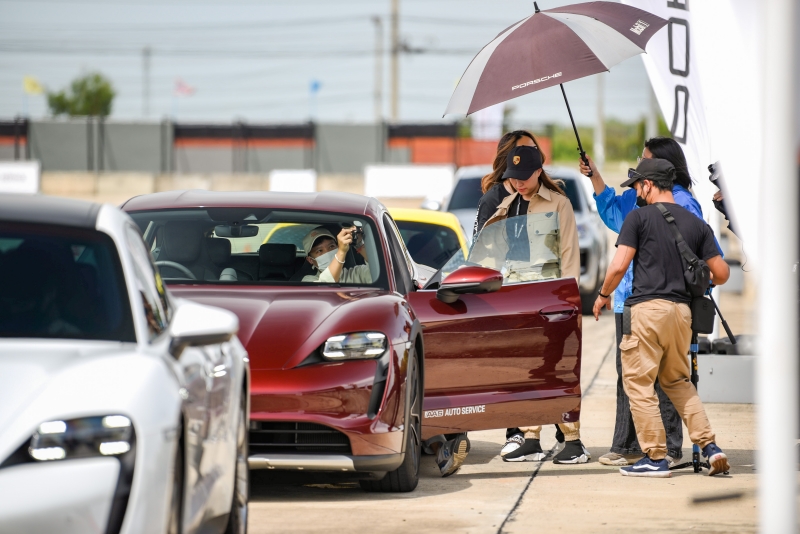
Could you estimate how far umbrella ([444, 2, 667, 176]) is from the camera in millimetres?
8289

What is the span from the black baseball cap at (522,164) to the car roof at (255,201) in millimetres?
1037

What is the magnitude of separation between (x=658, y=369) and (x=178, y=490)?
4.27 meters

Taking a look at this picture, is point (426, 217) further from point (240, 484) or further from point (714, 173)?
point (240, 484)

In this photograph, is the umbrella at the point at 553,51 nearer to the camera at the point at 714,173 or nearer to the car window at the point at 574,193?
the camera at the point at 714,173

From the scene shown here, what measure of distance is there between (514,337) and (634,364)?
29.3 inches

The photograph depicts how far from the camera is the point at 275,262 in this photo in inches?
292

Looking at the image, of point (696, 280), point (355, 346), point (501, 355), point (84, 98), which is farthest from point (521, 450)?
point (84, 98)

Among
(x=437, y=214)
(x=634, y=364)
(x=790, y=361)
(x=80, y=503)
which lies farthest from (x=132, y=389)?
(x=437, y=214)

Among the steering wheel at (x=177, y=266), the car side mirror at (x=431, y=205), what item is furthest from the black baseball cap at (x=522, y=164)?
the car side mirror at (x=431, y=205)

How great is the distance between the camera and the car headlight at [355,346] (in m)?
6.42

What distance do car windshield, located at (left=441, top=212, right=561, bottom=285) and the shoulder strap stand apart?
785 millimetres

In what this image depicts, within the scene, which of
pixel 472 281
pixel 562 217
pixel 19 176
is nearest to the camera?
pixel 472 281

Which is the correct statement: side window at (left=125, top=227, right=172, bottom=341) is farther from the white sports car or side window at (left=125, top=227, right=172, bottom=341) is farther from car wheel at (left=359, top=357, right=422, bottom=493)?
car wheel at (left=359, top=357, right=422, bottom=493)

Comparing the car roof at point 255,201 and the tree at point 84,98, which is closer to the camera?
the car roof at point 255,201
